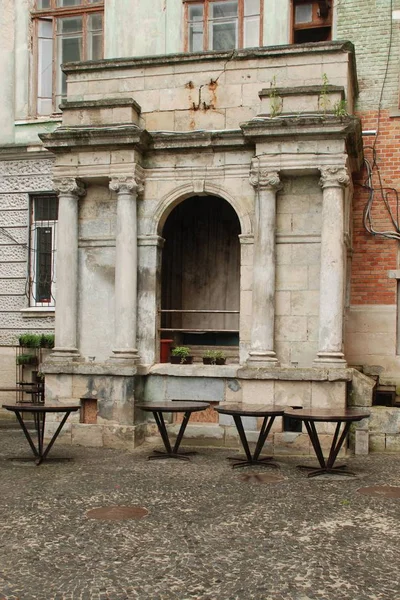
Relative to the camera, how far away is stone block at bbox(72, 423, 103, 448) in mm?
11070

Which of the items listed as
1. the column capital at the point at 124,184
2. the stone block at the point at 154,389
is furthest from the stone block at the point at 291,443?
the column capital at the point at 124,184

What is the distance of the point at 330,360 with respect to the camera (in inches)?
411

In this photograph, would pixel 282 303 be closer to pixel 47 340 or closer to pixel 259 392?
pixel 259 392

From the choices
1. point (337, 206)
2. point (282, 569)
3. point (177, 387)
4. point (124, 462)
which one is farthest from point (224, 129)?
point (282, 569)

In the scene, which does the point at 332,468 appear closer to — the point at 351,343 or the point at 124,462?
the point at 124,462

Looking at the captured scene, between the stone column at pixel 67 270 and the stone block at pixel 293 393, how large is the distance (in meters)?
3.20

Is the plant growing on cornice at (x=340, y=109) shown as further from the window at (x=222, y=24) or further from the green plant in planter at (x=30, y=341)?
the green plant in planter at (x=30, y=341)

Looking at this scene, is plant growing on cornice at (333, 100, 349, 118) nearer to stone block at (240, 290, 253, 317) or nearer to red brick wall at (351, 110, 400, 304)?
red brick wall at (351, 110, 400, 304)

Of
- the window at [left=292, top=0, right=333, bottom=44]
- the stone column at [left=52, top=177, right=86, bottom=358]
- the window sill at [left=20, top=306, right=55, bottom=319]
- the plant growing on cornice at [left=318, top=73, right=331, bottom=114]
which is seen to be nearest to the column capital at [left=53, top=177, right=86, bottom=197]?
the stone column at [left=52, top=177, right=86, bottom=358]

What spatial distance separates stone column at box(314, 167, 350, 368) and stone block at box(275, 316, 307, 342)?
344 millimetres

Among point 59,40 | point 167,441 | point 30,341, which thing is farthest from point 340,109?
point 30,341

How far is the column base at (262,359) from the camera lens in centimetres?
1064

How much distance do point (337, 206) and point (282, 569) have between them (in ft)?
20.0

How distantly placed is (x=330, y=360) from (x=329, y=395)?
0.49 metres
